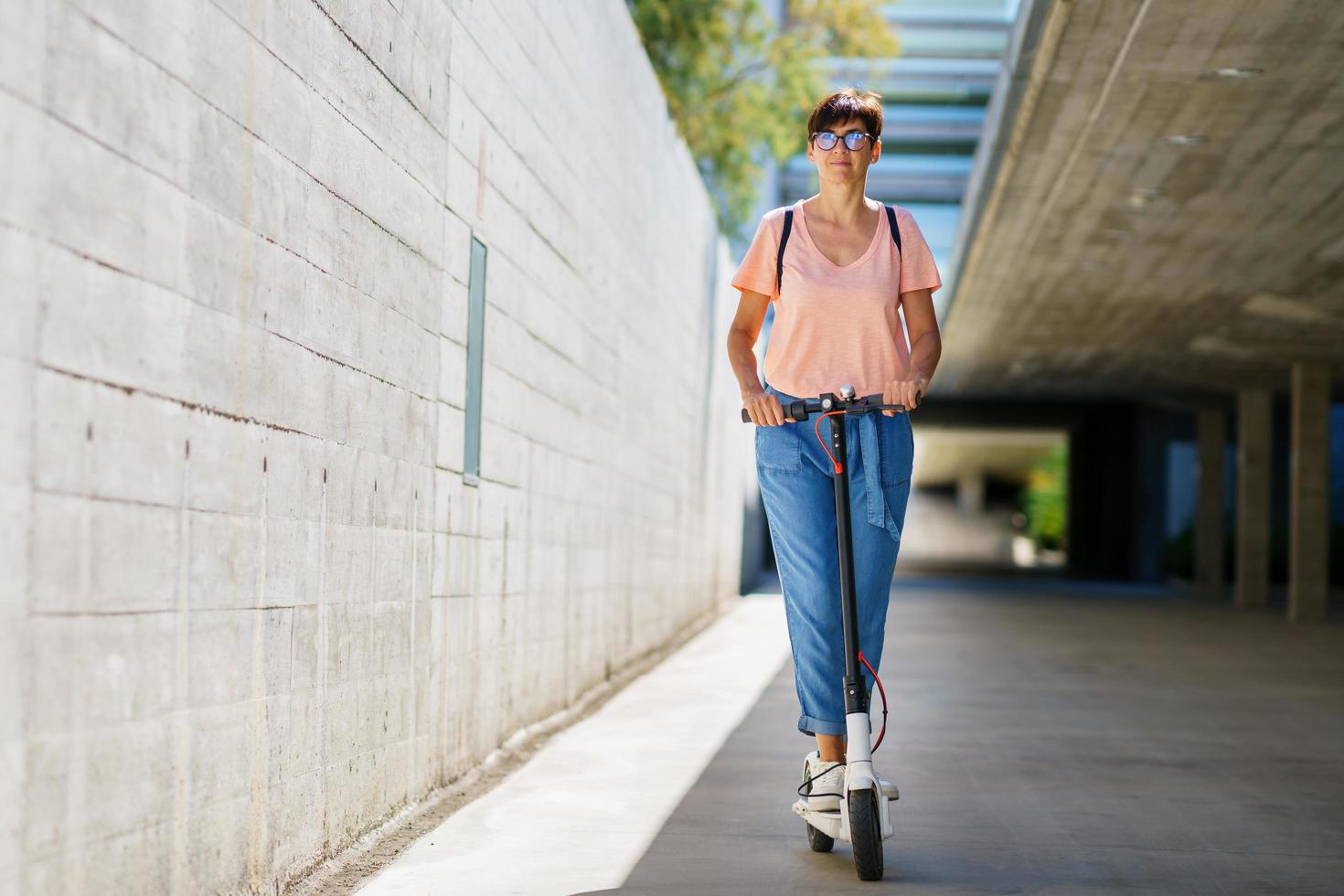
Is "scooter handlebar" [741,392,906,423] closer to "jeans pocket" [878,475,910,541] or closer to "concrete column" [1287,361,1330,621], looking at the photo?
"jeans pocket" [878,475,910,541]

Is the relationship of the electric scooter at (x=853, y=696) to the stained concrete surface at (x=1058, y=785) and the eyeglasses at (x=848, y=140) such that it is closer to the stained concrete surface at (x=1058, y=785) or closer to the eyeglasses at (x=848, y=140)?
the stained concrete surface at (x=1058, y=785)

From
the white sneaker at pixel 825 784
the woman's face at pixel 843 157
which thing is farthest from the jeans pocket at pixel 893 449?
the white sneaker at pixel 825 784

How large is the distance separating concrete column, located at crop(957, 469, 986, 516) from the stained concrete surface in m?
58.3

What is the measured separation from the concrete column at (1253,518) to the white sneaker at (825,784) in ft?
65.4

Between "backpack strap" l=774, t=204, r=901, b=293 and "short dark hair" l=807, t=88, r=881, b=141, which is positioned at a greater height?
"short dark hair" l=807, t=88, r=881, b=141

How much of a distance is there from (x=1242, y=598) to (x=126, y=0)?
22029 mm

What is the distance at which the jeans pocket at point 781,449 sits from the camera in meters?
3.63

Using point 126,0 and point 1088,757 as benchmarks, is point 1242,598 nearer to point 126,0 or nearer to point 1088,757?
point 1088,757

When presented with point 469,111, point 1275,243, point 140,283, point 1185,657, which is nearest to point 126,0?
point 140,283

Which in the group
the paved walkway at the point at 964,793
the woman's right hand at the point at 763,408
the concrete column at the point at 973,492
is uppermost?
the concrete column at the point at 973,492

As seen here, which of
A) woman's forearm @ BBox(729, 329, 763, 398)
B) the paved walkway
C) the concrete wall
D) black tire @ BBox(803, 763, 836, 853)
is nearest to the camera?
the concrete wall

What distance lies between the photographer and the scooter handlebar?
3.45 m

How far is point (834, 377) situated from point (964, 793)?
6.03 feet

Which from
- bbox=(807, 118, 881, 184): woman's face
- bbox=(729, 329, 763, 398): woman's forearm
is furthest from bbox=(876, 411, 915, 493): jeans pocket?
bbox=(807, 118, 881, 184): woman's face
